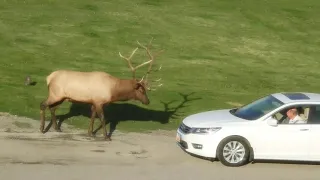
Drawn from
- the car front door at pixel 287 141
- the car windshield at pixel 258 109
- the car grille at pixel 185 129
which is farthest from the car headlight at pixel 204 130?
the car front door at pixel 287 141

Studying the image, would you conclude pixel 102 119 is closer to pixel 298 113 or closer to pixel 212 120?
pixel 212 120

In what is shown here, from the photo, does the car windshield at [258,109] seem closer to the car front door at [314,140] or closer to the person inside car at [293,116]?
the person inside car at [293,116]

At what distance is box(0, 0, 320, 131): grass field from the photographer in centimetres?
2262

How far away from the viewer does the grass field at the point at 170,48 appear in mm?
22625

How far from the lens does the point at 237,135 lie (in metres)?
15.1

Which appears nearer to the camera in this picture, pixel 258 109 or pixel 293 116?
pixel 293 116

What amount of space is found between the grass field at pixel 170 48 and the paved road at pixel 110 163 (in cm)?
263

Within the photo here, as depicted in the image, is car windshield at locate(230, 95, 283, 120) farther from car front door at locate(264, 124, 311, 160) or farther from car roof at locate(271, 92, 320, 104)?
car front door at locate(264, 124, 311, 160)

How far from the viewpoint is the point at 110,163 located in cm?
1516

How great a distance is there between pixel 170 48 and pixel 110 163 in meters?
17.4

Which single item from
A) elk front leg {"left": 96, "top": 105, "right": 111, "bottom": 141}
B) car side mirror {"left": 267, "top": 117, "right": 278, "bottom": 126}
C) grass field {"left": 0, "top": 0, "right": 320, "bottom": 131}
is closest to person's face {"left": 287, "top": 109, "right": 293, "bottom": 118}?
car side mirror {"left": 267, "top": 117, "right": 278, "bottom": 126}

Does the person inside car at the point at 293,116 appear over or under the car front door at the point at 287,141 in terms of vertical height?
over

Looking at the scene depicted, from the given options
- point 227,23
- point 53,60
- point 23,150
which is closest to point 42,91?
point 53,60

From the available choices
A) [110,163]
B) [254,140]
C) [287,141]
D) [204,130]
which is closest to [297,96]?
[287,141]
